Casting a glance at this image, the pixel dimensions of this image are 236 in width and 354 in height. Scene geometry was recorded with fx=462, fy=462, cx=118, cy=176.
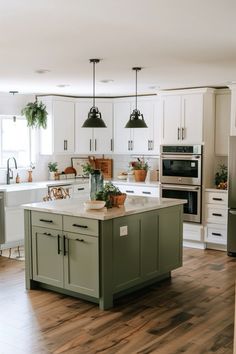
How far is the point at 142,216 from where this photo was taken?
4.88 meters

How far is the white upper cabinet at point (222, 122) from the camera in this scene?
701 centimetres

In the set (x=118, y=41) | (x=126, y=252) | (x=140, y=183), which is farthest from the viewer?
(x=140, y=183)

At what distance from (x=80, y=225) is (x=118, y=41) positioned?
69.8 inches

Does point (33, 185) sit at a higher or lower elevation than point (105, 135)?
lower

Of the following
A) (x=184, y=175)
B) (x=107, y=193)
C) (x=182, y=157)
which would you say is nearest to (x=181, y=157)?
(x=182, y=157)

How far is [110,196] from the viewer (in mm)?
4848

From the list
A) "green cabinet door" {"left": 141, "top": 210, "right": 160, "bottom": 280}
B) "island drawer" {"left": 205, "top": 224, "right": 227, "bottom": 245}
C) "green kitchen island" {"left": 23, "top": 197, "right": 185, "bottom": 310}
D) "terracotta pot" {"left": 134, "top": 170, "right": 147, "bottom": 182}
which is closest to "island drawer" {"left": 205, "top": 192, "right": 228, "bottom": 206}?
"island drawer" {"left": 205, "top": 224, "right": 227, "bottom": 245}

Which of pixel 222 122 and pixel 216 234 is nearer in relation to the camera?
pixel 216 234

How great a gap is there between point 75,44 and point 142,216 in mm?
1894

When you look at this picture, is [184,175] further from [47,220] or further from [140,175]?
[47,220]

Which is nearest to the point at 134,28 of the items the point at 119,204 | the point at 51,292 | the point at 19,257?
the point at 119,204

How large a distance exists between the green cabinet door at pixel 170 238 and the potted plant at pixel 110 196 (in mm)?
536

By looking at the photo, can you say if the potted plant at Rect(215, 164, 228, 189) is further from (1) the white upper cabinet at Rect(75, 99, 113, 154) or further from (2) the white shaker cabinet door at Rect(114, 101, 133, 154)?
(1) the white upper cabinet at Rect(75, 99, 113, 154)

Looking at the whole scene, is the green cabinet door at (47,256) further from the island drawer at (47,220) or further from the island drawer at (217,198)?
the island drawer at (217,198)
